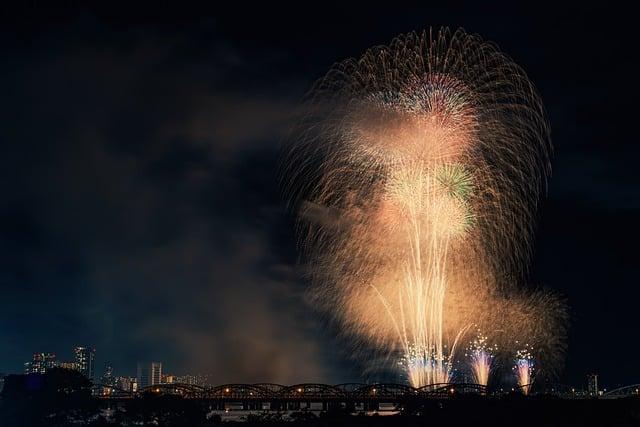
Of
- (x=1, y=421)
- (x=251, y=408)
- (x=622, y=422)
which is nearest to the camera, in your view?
(x=622, y=422)

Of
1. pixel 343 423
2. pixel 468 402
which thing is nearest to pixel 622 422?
pixel 468 402

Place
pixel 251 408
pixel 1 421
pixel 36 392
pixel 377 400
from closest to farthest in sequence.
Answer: pixel 1 421 < pixel 36 392 < pixel 377 400 < pixel 251 408

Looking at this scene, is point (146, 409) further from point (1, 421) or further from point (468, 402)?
point (468, 402)

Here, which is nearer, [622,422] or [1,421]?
[622,422]

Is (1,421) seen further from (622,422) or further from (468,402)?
(622,422)

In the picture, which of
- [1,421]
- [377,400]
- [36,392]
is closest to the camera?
[1,421]

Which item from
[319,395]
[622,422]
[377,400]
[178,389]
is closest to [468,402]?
[622,422]

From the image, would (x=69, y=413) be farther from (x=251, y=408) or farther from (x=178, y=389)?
(x=251, y=408)

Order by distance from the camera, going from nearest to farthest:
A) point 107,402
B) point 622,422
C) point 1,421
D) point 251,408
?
point 622,422
point 1,421
point 107,402
point 251,408

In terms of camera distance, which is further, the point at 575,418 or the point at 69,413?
the point at 69,413
